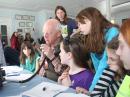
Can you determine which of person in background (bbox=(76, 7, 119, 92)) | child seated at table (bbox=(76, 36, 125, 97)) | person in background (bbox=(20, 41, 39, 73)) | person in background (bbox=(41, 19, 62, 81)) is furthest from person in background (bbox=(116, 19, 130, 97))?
person in background (bbox=(20, 41, 39, 73))

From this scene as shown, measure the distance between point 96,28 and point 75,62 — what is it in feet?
0.90

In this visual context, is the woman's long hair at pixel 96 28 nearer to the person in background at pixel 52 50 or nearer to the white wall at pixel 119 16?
the person in background at pixel 52 50

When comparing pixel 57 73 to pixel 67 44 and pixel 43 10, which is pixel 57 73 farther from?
pixel 43 10

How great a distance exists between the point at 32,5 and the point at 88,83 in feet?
27.8

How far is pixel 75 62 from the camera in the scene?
1723 millimetres

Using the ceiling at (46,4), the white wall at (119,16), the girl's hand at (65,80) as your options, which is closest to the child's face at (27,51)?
the girl's hand at (65,80)

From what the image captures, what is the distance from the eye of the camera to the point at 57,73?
2.00 meters

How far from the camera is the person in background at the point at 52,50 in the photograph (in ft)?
6.55

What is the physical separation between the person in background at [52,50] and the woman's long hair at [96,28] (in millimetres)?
370

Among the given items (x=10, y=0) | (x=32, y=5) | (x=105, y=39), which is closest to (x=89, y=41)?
(x=105, y=39)

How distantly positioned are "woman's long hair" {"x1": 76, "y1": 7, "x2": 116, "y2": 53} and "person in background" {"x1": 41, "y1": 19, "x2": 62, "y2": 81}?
0.37 m

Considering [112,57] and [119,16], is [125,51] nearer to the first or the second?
[112,57]

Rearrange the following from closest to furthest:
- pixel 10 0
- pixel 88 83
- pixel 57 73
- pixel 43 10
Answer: pixel 88 83
pixel 57 73
pixel 10 0
pixel 43 10

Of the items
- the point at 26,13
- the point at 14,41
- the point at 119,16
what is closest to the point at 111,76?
the point at 14,41
